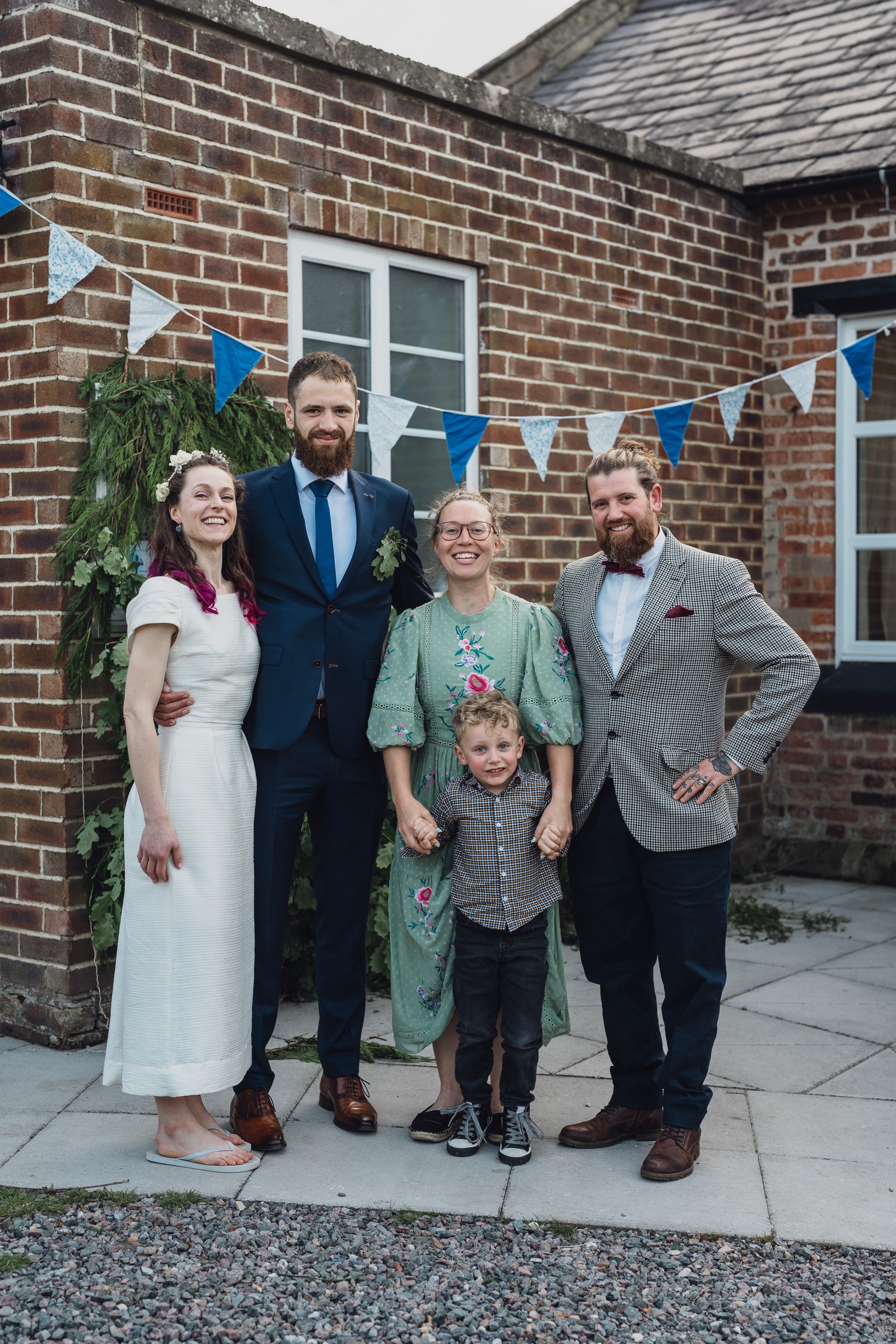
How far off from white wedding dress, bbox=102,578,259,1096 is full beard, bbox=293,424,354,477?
1.60 ft

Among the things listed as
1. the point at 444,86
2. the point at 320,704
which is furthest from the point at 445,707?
the point at 444,86

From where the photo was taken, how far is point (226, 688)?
12.6ft

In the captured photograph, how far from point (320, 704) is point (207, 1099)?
53.1 inches

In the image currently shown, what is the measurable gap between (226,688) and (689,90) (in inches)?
264

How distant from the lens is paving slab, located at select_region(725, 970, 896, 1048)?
524 centimetres

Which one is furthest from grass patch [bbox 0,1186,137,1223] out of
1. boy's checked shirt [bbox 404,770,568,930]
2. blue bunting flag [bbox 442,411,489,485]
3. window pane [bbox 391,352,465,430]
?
window pane [bbox 391,352,465,430]

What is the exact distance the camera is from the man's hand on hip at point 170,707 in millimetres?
3760

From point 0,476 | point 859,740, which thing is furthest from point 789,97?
point 0,476

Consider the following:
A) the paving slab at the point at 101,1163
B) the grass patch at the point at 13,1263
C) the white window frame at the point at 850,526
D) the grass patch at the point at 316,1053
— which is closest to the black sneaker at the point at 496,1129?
the paving slab at the point at 101,1163

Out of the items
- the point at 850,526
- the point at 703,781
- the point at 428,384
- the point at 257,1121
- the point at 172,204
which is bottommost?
the point at 257,1121

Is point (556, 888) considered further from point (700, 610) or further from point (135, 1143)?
point (135, 1143)

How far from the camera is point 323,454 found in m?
4.02

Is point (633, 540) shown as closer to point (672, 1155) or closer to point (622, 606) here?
point (622, 606)

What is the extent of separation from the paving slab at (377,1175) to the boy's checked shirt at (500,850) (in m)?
0.67
